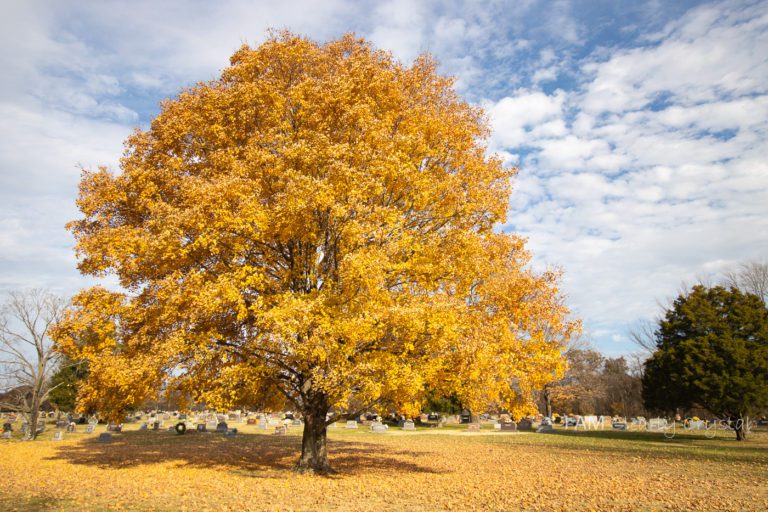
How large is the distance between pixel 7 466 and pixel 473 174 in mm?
18993

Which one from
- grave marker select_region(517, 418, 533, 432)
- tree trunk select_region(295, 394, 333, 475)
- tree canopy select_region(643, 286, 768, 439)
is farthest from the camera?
grave marker select_region(517, 418, 533, 432)

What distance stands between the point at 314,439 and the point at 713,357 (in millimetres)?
27127

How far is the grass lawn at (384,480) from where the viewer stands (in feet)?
36.2

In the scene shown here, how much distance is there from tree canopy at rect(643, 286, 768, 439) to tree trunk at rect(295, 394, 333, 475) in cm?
2564

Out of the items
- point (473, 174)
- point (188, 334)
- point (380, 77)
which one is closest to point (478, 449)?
point (473, 174)

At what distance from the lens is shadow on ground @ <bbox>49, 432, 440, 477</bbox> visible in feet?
56.7

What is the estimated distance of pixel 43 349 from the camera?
29547 millimetres

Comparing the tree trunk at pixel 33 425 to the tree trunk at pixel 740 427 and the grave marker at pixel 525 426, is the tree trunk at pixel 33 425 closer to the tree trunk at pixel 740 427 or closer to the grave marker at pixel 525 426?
the grave marker at pixel 525 426

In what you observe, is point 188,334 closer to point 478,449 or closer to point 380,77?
point 380,77

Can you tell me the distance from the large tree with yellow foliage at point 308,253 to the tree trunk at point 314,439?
52 mm

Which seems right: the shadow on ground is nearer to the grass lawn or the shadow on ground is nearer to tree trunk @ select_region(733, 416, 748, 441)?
the grass lawn

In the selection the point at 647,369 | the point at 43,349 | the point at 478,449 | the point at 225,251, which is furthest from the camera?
the point at 647,369

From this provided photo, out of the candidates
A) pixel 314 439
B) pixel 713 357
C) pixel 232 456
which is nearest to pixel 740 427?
pixel 713 357

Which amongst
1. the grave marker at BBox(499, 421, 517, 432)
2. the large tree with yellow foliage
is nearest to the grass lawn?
the large tree with yellow foliage
